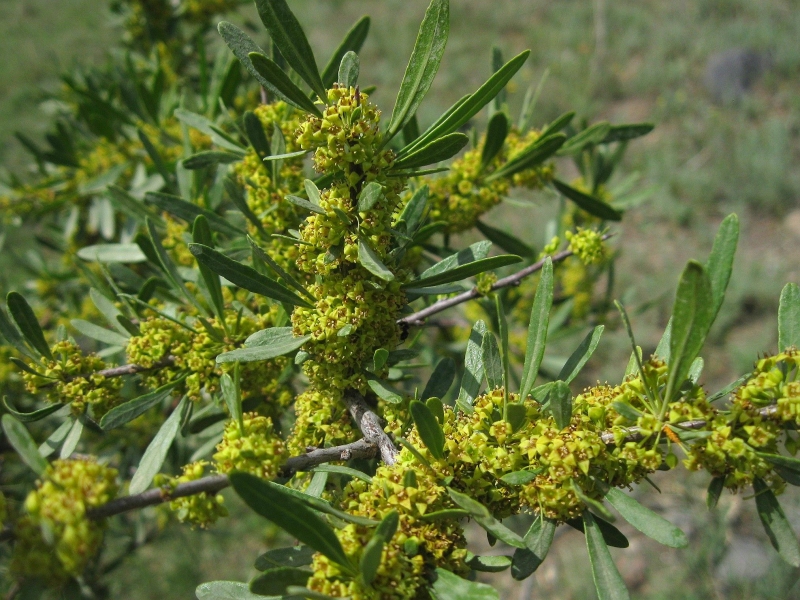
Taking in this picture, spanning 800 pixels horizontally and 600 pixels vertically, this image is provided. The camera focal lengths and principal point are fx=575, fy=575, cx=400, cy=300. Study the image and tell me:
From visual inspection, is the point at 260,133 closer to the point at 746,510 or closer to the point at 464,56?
the point at 746,510

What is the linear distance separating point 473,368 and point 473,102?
21.7 inches

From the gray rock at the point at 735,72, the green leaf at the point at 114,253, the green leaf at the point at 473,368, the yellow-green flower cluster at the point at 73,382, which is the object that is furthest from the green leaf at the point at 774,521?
the gray rock at the point at 735,72

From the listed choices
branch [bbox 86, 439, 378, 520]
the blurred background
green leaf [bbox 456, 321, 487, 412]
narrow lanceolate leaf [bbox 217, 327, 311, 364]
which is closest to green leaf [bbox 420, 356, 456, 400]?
green leaf [bbox 456, 321, 487, 412]

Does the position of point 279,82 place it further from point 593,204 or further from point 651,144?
point 651,144

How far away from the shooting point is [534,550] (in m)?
1.04

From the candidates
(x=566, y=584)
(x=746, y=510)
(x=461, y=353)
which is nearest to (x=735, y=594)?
(x=746, y=510)

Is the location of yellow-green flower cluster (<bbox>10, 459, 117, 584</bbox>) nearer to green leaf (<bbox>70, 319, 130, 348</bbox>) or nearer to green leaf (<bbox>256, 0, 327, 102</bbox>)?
green leaf (<bbox>70, 319, 130, 348</bbox>)

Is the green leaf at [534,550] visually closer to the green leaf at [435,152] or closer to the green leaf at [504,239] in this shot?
the green leaf at [435,152]

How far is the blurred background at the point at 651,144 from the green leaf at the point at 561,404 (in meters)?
1.99

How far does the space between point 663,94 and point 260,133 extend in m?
8.51

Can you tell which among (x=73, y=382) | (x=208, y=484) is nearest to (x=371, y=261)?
(x=208, y=484)

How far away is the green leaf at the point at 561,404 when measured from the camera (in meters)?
0.99

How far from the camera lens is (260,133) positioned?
140 cm

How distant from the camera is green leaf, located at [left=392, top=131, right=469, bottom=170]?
102 centimetres
